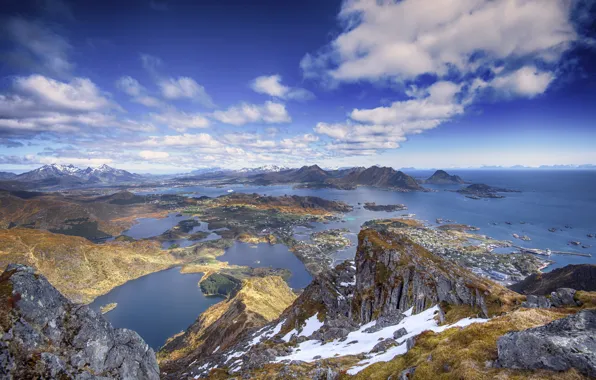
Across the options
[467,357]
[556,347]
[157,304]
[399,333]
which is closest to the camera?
[556,347]

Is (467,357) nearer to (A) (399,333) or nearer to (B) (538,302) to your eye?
(A) (399,333)

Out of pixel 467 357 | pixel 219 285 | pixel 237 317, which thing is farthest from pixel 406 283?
pixel 219 285

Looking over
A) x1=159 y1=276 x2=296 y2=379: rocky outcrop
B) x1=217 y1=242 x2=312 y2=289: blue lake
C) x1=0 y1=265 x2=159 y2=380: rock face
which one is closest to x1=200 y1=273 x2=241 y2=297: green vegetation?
x1=159 y1=276 x2=296 y2=379: rocky outcrop

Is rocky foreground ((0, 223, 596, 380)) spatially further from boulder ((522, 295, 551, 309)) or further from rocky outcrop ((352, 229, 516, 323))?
rocky outcrop ((352, 229, 516, 323))

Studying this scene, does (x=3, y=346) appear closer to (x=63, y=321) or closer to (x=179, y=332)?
(x=63, y=321)

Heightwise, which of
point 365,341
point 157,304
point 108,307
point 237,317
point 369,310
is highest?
point 365,341

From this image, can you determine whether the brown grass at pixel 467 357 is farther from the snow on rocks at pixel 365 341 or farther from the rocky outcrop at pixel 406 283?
→ the rocky outcrop at pixel 406 283

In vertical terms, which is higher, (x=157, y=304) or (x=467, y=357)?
(x=467, y=357)

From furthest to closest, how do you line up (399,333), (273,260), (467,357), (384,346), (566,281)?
1. (273,260)
2. (566,281)
3. (399,333)
4. (384,346)
5. (467,357)

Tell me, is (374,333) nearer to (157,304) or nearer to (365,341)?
(365,341)

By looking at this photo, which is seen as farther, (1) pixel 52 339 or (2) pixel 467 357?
(1) pixel 52 339
